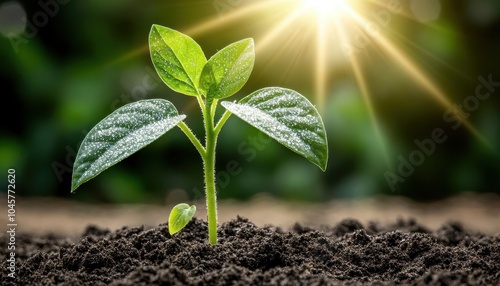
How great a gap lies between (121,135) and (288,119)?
359 mm

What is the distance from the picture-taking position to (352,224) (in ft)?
6.51

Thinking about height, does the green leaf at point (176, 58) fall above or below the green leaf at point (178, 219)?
above

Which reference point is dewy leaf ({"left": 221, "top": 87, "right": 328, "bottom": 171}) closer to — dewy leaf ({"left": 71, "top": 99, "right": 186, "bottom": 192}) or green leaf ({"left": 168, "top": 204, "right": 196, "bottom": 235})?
dewy leaf ({"left": 71, "top": 99, "right": 186, "bottom": 192})

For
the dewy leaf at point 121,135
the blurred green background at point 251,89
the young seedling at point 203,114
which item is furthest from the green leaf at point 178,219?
the blurred green background at point 251,89

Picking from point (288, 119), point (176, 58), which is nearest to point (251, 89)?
point (176, 58)

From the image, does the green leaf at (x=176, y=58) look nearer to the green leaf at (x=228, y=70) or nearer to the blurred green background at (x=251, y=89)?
the green leaf at (x=228, y=70)

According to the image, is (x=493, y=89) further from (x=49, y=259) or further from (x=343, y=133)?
(x=49, y=259)

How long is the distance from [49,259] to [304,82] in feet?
7.07

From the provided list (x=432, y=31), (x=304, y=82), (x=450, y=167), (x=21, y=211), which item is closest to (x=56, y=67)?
(x=21, y=211)

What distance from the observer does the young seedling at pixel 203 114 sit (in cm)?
129

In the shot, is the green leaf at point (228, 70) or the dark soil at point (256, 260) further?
the green leaf at point (228, 70)

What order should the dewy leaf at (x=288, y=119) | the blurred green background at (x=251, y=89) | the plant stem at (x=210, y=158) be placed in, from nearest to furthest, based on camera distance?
1. the dewy leaf at (x=288, y=119)
2. the plant stem at (x=210, y=158)
3. the blurred green background at (x=251, y=89)

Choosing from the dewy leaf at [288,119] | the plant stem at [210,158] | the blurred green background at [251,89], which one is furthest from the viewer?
the blurred green background at [251,89]

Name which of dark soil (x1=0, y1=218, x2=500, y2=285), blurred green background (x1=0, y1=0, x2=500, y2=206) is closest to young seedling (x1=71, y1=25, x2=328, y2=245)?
dark soil (x1=0, y1=218, x2=500, y2=285)
